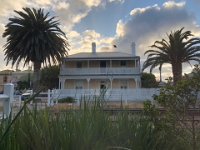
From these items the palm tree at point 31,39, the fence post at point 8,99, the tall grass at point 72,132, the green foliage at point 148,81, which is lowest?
the tall grass at point 72,132

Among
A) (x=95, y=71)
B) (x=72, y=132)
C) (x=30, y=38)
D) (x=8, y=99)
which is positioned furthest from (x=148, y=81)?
(x=72, y=132)

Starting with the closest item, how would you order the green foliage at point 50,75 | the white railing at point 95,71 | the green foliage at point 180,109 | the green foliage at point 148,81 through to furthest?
1. the green foliage at point 180,109
2. the white railing at point 95,71
3. the green foliage at point 148,81
4. the green foliage at point 50,75

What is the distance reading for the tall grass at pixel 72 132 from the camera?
2.85 meters

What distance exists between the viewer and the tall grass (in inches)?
112

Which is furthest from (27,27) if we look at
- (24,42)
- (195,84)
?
(195,84)

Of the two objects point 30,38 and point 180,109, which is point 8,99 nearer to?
point 180,109

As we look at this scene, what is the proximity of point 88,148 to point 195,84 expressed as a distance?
2.76 m

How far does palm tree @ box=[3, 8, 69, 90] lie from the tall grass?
37.8m

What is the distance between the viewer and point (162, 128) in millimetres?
4137

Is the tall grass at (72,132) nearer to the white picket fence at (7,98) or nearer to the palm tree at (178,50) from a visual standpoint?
the white picket fence at (7,98)

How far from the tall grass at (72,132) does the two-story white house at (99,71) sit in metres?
42.1

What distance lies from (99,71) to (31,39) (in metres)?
11.0

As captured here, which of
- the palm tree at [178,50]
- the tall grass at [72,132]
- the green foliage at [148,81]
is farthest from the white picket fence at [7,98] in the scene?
the green foliage at [148,81]

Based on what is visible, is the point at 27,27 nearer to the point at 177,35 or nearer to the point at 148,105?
the point at 177,35
